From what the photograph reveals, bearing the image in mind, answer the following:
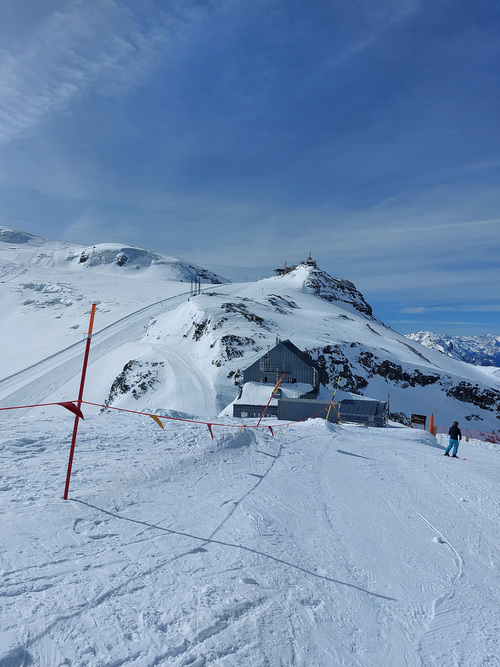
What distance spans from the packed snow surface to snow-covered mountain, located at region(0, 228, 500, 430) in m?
13.7

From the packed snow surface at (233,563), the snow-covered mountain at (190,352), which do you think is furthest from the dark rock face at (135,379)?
the packed snow surface at (233,563)

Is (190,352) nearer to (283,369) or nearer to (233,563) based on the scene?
(283,369)

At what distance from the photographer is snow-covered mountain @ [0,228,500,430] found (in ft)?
133

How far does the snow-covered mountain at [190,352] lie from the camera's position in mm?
40688

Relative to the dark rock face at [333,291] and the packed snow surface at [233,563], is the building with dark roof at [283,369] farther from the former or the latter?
the dark rock face at [333,291]

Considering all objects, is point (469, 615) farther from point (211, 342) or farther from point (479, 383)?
point (479, 383)

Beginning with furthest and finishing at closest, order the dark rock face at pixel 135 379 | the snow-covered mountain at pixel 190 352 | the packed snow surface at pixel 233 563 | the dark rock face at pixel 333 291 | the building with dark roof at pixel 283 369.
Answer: the dark rock face at pixel 333 291 → the snow-covered mountain at pixel 190 352 → the building with dark roof at pixel 283 369 → the dark rock face at pixel 135 379 → the packed snow surface at pixel 233 563

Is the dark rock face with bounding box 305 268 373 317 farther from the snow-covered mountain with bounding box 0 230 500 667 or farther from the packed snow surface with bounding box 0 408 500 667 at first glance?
the packed snow surface with bounding box 0 408 500 667

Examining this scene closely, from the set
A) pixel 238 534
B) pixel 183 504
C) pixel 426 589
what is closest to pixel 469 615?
pixel 426 589

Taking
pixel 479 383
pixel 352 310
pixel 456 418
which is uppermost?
pixel 352 310

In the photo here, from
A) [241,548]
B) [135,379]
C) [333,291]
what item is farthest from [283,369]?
[333,291]

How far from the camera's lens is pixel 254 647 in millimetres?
3859

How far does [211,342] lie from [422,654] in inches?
1786

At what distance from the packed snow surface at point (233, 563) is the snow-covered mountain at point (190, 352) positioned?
13702mm
